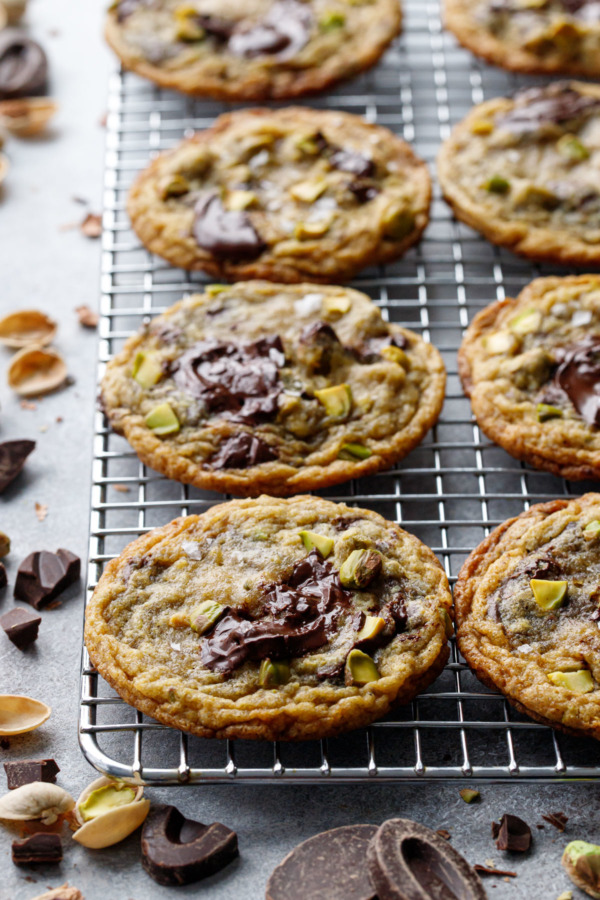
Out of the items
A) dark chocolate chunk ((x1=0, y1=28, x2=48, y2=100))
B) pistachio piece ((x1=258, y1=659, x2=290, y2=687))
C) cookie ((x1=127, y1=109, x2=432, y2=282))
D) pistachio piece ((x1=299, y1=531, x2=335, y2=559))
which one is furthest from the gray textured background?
pistachio piece ((x1=299, y1=531, x2=335, y2=559))

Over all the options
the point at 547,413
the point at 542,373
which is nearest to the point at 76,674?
the point at 547,413

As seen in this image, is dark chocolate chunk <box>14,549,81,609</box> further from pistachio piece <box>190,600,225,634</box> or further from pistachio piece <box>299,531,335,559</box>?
pistachio piece <box>299,531,335,559</box>

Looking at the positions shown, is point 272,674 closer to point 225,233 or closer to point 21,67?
point 225,233

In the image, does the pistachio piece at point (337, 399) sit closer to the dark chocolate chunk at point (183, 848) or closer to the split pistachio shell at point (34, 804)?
the dark chocolate chunk at point (183, 848)

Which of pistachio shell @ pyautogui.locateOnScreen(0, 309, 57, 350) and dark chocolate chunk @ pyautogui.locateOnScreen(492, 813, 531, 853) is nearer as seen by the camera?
dark chocolate chunk @ pyautogui.locateOnScreen(492, 813, 531, 853)

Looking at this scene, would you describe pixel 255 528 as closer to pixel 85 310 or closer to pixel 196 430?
pixel 196 430

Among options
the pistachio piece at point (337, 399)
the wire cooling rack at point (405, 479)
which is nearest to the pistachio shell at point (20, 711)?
the wire cooling rack at point (405, 479)

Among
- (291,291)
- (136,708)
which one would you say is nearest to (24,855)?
(136,708)
